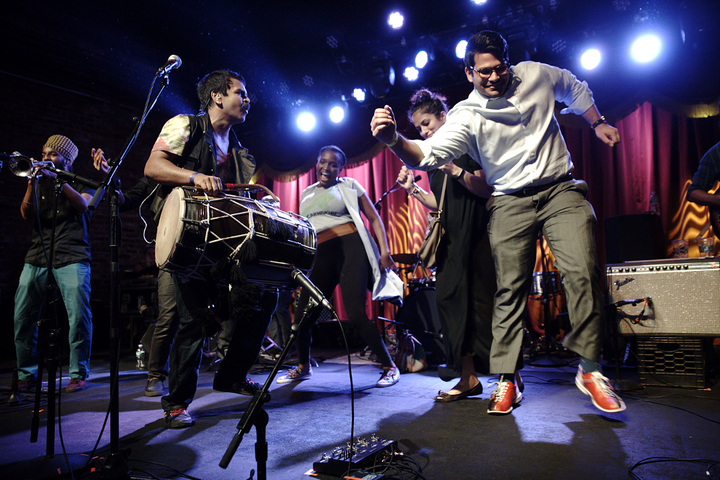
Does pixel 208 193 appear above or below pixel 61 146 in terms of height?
below

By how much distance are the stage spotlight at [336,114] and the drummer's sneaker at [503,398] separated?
6378mm

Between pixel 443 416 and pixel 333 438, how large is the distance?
65 centimetres

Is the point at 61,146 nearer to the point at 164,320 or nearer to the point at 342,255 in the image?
the point at 164,320

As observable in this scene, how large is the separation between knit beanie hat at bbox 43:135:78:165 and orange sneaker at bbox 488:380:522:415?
3.76 meters

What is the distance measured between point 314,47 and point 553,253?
6.78 meters

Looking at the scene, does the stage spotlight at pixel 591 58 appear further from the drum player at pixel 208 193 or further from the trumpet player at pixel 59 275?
the trumpet player at pixel 59 275

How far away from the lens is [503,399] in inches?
90.2

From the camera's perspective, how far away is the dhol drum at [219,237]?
6.53 ft

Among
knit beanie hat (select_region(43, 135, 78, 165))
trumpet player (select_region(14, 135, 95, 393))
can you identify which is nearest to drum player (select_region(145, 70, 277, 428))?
trumpet player (select_region(14, 135, 95, 393))

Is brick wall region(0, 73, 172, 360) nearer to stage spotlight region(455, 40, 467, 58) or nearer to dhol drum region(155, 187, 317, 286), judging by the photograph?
stage spotlight region(455, 40, 467, 58)

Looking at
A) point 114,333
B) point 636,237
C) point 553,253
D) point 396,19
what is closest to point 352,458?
point 114,333

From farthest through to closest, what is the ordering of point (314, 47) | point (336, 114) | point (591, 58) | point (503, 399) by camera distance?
point (336, 114)
point (314, 47)
point (591, 58)
point (503, 399)

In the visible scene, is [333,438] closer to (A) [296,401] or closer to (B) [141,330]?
(A) [296,401]

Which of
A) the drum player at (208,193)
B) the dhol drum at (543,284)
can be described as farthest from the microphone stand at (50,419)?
the dhol drum at (543,284)
